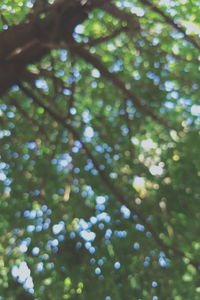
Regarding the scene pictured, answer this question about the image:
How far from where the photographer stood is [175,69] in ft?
11.8

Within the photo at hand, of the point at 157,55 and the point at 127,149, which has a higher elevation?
the point at 157,55

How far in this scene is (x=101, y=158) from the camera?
3418mm

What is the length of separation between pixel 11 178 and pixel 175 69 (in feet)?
5.20

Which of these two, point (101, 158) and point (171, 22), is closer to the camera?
point (171, 22)

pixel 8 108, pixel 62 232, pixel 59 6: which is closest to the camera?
pixel 59 6

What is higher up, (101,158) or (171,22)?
(171,22)

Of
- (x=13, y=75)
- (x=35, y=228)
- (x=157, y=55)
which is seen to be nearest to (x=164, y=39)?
(x=157, y=55)

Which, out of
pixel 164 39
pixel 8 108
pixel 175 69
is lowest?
pixel 8 108

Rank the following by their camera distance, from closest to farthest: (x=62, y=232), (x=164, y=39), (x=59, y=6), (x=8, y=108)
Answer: (x=59, y=6) → (x=62, y=232) → (x=164, y=39) → (x=8, y=108)

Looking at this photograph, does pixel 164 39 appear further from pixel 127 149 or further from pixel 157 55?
pixel 127 149

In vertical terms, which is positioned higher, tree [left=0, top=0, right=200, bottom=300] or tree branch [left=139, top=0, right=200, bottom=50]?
tree branch [left=139, top=0, right=200, bottom=50]

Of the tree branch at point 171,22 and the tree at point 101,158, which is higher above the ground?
the tree branch at point 171,22

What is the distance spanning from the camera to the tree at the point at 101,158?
2.64 meters

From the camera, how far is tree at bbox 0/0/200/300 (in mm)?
2641
